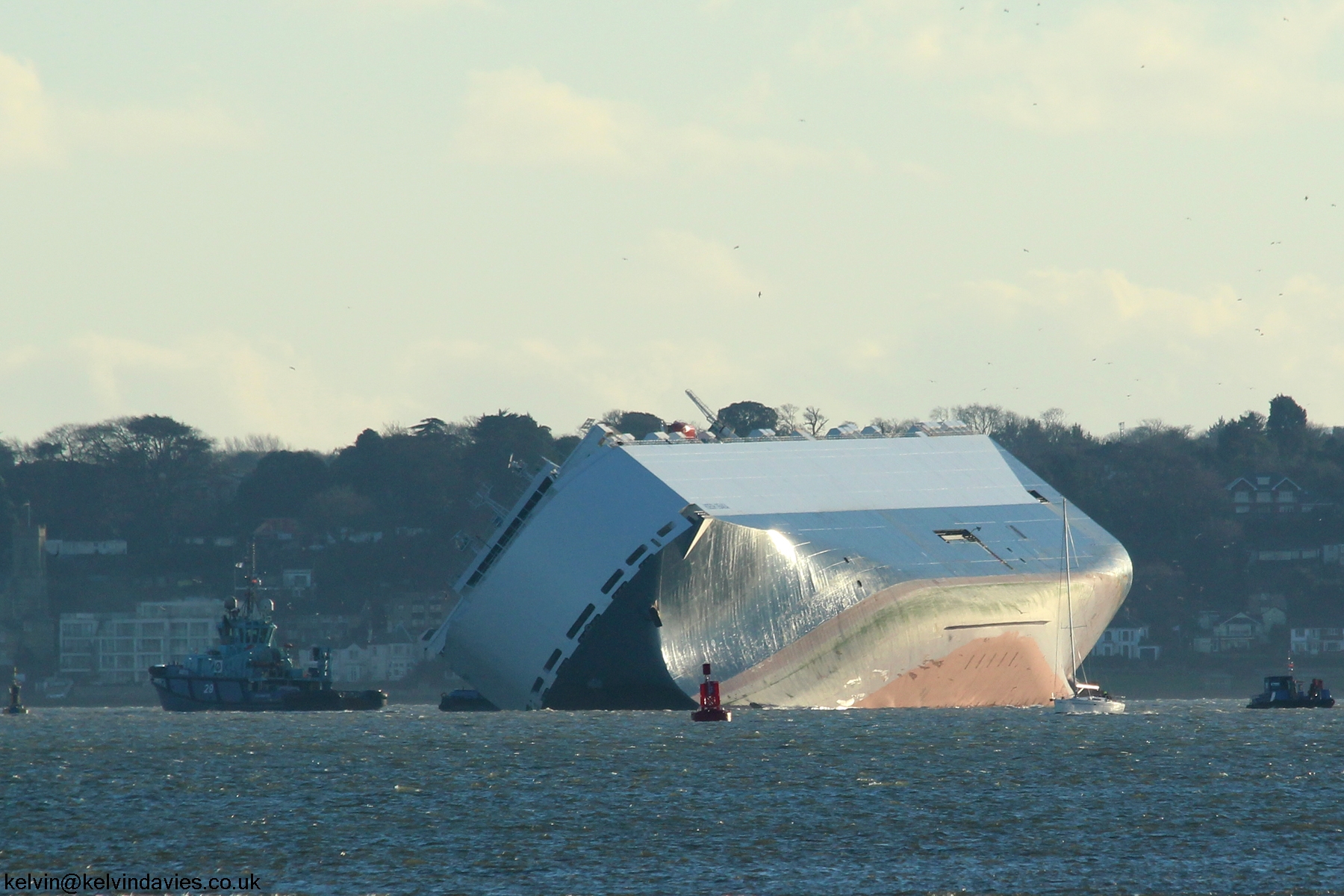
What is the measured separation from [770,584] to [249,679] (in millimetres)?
35482

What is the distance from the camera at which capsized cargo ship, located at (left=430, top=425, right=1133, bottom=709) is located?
261 feet

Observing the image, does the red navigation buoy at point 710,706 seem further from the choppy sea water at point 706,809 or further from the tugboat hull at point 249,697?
the tugboat hull at point 249,697

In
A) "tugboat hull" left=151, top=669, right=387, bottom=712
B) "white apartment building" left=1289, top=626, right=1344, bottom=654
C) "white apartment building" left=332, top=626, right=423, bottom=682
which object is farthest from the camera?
"white apartment building" left=332, top=626, right=423, bottom=682

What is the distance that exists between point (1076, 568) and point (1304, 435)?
113 meters

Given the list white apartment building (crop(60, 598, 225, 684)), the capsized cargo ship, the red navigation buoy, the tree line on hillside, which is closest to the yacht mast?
the capsized cargo ship

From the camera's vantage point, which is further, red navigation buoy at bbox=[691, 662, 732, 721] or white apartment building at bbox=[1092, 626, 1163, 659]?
white apartment building at bbox=[1092, 626, 1163, 659]

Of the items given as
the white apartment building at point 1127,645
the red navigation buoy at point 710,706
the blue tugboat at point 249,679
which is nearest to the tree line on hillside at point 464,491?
the white apartment building at point 1127,645

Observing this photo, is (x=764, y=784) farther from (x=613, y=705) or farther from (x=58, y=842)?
(x=613, y=705)

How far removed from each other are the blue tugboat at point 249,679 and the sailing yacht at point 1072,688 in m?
36.3

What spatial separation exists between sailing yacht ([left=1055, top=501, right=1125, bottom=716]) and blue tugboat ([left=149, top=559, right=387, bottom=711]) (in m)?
36.3

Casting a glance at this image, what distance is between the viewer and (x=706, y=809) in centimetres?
4947

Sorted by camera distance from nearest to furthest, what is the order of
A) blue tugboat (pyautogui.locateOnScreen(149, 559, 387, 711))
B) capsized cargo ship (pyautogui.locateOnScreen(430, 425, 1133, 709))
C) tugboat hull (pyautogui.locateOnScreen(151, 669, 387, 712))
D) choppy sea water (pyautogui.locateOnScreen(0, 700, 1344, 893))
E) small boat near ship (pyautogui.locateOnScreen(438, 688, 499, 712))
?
1. choppy sea water (pyautogui.locateOnScreen(0, 700, 1344, 893))
2. capsized cargo ship (pyautogui.locateOnScreen(430, 425, 1133, 709))
3. tugboat hull (pyautogui.locateOnScreen(151, 669, 387, 712))
4. blue tugboat (pyautogui.locateOnScreen(149, 559, 387, 711))
5. small boat near ship (pyautogui.locateOnScreen(438, 688, 499, 712))

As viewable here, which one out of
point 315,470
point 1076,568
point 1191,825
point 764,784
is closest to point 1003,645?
point 1076,568

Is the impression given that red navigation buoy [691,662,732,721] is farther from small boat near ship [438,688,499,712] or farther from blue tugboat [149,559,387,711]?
blue tugboat [149,559,387,711]
